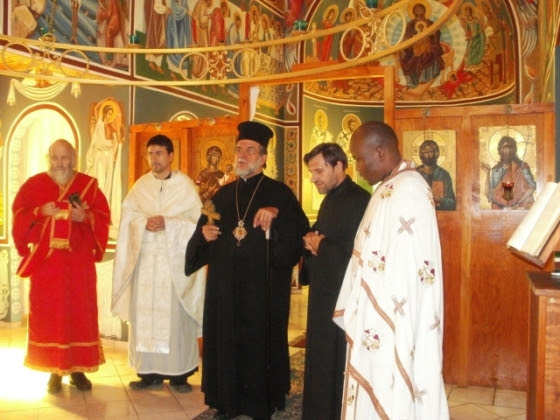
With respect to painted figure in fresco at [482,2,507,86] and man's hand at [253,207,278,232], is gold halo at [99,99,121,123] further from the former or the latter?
painted figure in fresco at [482,2,507,86]

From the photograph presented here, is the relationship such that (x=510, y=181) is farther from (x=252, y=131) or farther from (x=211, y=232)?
(x=211, y=232)

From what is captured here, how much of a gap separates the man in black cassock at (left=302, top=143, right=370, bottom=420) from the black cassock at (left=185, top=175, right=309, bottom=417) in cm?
61

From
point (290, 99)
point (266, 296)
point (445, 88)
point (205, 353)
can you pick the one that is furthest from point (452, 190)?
point (445, 88)

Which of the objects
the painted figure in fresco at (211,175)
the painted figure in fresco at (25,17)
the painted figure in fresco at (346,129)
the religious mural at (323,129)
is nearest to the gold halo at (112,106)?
the painted figure in fresco at (25,17)

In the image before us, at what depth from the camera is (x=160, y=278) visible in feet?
16.4

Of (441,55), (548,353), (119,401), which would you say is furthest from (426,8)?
(548,353)

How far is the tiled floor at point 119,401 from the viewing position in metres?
4.34

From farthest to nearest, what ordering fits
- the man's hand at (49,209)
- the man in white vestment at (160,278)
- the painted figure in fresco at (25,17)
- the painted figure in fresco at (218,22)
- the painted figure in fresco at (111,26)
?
the painted figure in fresco at (218,22), the painted figure in fresco at (111,26), the painted figure in fresco at (25,17), the man in white vestment at (160,278), the man's hand at (49,209)

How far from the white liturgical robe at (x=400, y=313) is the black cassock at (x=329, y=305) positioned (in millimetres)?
557

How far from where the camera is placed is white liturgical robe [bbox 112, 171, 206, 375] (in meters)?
4.93

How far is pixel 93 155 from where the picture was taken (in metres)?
7.23

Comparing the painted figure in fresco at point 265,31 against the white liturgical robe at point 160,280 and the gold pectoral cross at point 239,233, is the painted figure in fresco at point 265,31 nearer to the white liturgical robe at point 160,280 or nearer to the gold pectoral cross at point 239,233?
the white liturgical robe at point 160,280

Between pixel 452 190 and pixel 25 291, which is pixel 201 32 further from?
pixel 452 190

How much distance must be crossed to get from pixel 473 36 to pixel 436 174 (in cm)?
785
